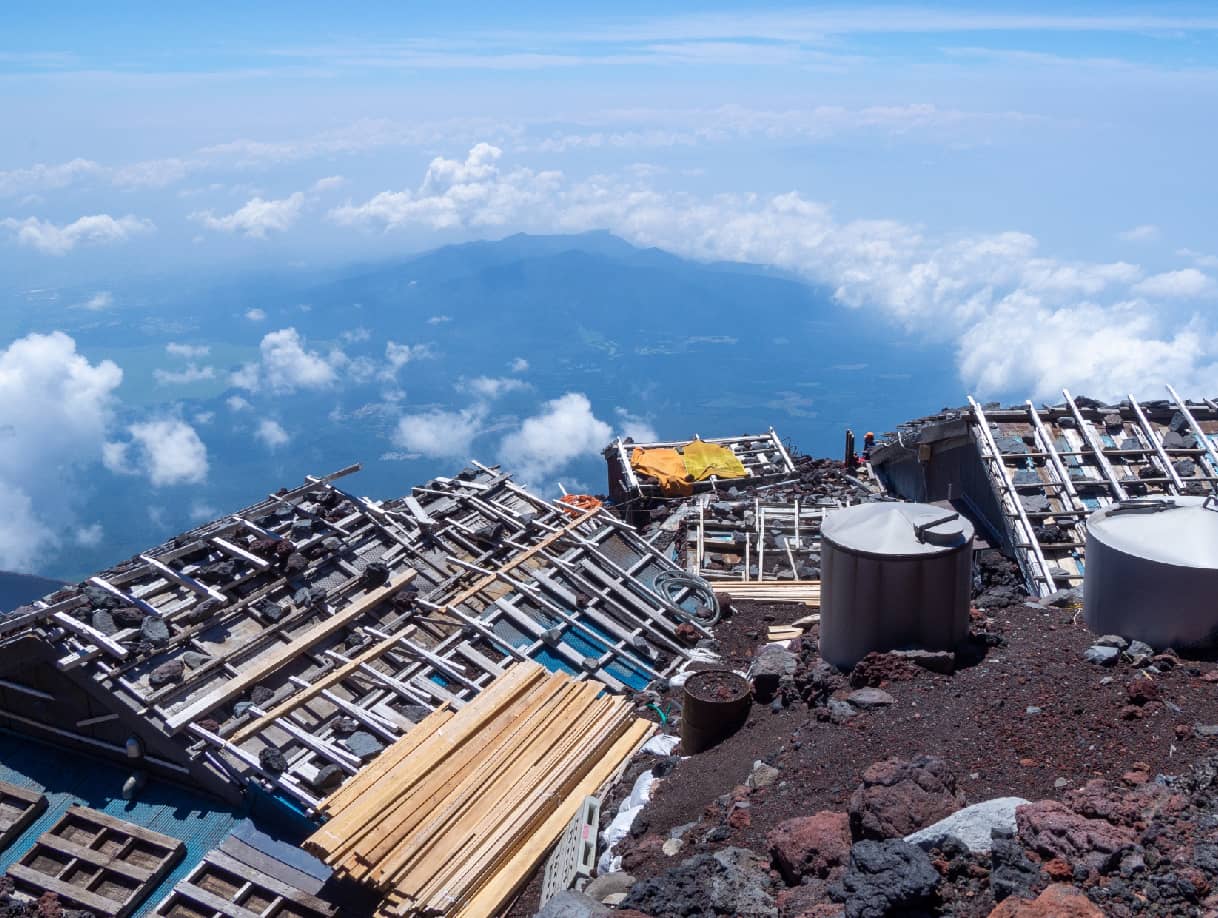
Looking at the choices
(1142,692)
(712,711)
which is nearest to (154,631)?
(712,711)

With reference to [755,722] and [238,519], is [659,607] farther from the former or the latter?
[238,519]

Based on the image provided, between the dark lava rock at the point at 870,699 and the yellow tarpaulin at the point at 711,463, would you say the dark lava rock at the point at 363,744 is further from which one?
the yellow tarpaulin at the point at 711,463

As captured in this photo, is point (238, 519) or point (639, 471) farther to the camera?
point (639, 471)

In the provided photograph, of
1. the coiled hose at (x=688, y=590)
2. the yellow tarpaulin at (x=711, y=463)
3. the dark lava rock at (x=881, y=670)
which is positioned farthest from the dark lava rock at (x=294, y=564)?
the yellow tarpaulin at (x=711, y=463)

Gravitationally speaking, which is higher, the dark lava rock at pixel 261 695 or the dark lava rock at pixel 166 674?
the dark lava rock at pixel 166 674

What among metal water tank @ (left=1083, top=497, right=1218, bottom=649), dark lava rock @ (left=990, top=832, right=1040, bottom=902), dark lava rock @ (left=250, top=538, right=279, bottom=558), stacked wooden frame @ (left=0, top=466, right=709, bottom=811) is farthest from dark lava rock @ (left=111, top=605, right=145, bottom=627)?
metal water tank @ (left=1083, top=497, right=1218, bottom=649)

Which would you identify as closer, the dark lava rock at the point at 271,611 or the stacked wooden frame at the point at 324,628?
the stacked wooden frame at the point at 324,628

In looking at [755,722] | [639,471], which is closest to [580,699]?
[755,722]
